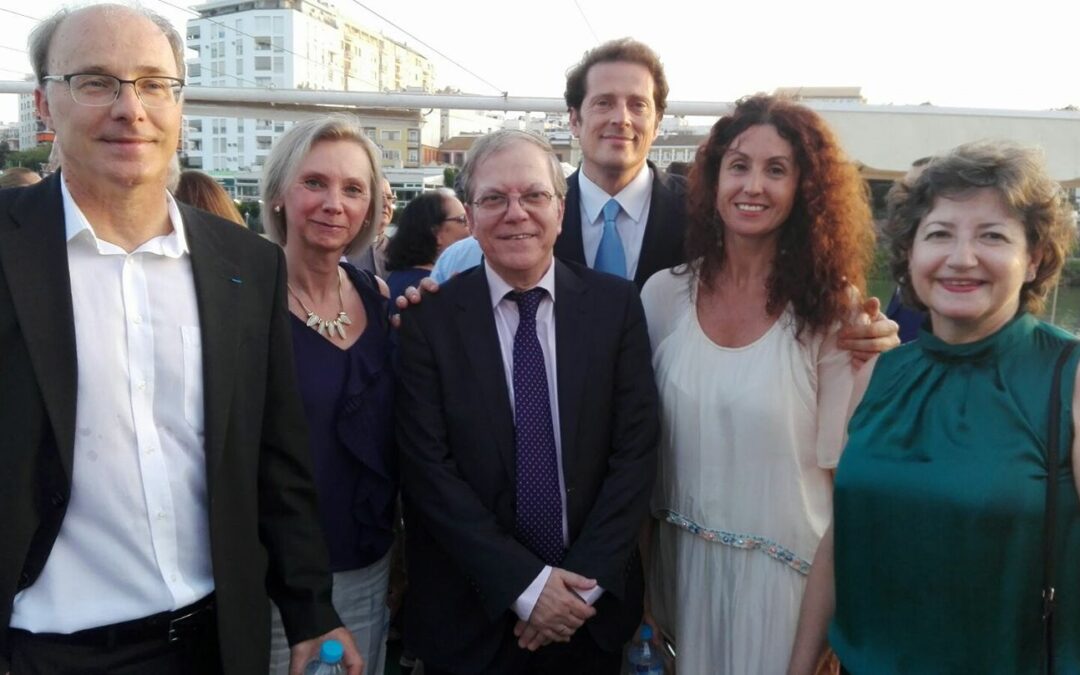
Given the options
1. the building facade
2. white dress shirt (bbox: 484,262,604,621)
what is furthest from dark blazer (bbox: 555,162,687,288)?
the building facade

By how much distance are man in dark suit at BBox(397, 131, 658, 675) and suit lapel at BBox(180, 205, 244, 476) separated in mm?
621

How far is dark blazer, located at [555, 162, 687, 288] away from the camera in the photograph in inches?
121

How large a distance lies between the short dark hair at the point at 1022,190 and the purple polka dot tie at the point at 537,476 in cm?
107

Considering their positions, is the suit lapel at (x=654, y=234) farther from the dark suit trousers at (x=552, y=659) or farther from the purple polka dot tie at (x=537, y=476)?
the dark suit trousers at (x=552, y=659)

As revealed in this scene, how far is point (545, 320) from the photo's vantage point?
2326 millimetres

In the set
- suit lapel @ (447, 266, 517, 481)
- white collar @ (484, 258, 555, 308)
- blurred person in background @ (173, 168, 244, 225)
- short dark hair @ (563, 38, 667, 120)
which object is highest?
short dark hair @ (563, 38, 667, 120)

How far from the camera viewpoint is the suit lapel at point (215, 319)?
167 centimetres

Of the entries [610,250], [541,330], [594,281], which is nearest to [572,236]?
[610,250]

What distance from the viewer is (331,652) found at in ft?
6.17

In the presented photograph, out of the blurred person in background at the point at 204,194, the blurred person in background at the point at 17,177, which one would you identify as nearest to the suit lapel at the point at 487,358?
the blurred person in background at the point at 204,194

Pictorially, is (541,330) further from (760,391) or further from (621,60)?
(621,60)

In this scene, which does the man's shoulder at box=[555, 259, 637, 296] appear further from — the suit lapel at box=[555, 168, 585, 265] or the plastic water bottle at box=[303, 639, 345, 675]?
the plastic water bottle at box=[303, 639, 345, 675]

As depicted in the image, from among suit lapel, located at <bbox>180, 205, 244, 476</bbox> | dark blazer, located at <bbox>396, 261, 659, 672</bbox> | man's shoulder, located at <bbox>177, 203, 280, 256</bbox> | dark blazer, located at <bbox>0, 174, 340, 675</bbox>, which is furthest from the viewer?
dark blazer, located at <bbox>396, 261, 659, 672</bbox>

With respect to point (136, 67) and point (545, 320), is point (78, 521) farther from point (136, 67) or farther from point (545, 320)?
point (545, 320)
